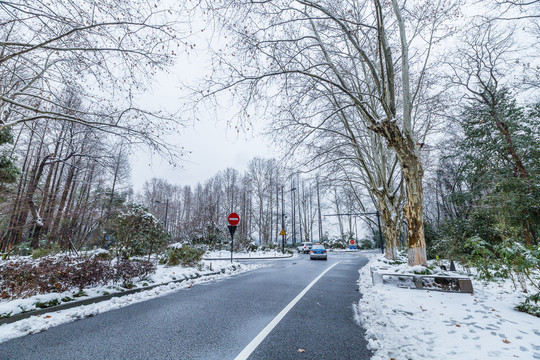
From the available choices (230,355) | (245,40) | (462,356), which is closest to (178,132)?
(245,40)

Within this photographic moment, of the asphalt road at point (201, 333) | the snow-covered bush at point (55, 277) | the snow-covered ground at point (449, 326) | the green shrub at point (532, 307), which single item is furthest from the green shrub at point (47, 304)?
the green shrub at point (532, 307)

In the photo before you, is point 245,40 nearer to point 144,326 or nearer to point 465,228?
point 144,326

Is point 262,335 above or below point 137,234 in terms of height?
below

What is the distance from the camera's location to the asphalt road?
2.93m

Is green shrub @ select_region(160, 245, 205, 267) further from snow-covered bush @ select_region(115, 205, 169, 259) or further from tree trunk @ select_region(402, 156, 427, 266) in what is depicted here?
tree trunk @ select_region(402, 156, 427, 266)

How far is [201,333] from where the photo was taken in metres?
3.55

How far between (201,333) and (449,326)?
3.80m

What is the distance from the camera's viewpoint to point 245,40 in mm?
6652

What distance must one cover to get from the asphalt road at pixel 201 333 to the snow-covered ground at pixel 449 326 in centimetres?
40

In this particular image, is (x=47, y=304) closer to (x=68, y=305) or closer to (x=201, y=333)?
(x=68, y=305)

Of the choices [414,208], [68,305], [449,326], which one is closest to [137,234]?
[68,305]

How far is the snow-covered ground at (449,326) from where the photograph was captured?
2855mm

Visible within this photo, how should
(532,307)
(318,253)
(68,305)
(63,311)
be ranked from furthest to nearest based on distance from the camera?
(318,253)
(68,305)
(63,311)
(532,307)

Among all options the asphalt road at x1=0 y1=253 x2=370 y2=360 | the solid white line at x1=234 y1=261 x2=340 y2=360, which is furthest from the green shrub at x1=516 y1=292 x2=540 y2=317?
the solid white line at x1=234 y1=261 x2=340 y2=360
